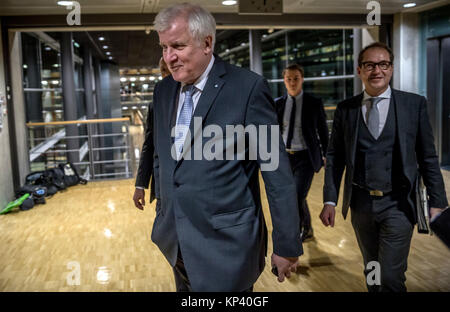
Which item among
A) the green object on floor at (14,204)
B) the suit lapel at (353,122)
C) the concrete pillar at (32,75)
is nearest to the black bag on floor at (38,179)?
the green object on floor at (14,204)

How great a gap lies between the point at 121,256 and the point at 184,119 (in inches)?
103

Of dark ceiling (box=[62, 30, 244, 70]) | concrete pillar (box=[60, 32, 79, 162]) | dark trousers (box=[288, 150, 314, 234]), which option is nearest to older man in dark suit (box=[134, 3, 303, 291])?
dark trousers (box=[288, 150, 314, 234])

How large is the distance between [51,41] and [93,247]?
978 cm

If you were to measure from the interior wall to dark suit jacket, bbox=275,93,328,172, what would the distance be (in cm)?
392

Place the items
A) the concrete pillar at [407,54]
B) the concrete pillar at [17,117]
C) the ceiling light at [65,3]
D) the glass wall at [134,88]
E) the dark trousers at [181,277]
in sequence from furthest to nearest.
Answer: the glass wall at [134,88], the concrete pillar at [407,54], the concrete pillar at [17,117], the ceiling light at [65,3], the dark trousers at [181,277]

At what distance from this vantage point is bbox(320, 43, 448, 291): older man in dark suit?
220 cm

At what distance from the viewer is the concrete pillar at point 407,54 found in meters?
7.32

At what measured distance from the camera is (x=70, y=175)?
7.43 metres

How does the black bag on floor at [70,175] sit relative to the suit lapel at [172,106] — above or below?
below

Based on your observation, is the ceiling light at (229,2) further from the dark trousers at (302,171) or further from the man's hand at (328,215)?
the man's hand at (328,215)

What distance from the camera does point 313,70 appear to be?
1266cm

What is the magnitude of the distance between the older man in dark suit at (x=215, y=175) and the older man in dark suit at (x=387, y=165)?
76cm

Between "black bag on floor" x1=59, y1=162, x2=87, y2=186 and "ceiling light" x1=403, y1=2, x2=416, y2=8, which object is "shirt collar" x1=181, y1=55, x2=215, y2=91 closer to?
"ceiling light" x1=403, y1=2, x2=416, y2=8

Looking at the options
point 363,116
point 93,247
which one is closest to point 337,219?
point 93,247
